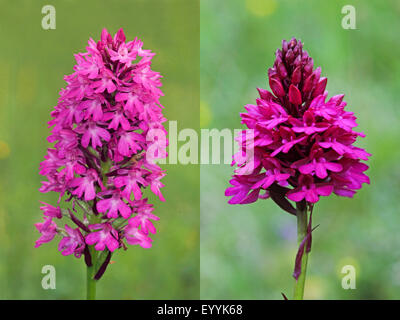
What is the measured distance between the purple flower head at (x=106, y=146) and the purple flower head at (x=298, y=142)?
48cm

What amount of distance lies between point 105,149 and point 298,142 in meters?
0.97

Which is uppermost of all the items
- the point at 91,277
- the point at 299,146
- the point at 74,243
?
the point at 299,146

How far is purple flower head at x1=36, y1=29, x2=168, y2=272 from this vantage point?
2.98 m

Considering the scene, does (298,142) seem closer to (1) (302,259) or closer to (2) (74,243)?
(1) (302,259)

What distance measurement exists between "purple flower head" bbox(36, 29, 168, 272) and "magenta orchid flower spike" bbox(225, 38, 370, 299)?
1.61 feet

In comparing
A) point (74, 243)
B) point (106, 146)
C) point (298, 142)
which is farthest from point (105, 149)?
point (298, 142)

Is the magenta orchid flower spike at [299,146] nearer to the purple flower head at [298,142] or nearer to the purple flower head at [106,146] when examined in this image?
the purple flower head at [298,142]

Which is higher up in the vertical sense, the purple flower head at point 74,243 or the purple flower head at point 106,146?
the purple flower head at point 106,146

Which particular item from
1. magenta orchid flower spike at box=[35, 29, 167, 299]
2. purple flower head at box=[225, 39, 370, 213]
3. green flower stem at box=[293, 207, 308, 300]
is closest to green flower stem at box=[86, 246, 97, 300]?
magenta orchid flower spike at box=[35, 29, 167, 299]

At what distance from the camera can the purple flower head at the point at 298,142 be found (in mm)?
2795

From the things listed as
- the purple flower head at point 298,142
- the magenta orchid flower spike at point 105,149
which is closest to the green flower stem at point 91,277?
the magenta orchid flower spike at point 105,149

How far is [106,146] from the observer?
120 inches
